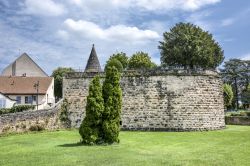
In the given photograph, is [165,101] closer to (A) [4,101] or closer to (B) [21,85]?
(A) [4,101]

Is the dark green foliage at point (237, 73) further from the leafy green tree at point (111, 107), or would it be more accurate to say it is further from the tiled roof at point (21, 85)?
the leafy green tree at point (111, 107)

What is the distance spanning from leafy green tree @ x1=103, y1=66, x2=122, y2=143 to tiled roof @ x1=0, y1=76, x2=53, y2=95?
26901mm

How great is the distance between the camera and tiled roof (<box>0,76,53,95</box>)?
45.1 meters

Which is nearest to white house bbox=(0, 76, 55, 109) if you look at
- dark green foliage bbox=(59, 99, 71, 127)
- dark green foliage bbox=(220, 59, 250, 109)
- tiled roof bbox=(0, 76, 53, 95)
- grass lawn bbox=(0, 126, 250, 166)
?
tiled roof bbox=(0, 76, 53, 95)

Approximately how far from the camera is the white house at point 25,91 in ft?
147

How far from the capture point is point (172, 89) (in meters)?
30.1

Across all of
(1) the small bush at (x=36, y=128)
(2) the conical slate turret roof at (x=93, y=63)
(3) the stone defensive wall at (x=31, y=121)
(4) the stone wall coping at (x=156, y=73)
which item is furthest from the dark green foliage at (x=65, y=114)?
(2) the conical slate turret roof at (x=93, y=63)

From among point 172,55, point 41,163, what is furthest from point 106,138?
point 172,55

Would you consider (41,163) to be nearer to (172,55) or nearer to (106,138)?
(106,138)

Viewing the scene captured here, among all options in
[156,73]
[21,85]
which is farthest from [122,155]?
[21,85]

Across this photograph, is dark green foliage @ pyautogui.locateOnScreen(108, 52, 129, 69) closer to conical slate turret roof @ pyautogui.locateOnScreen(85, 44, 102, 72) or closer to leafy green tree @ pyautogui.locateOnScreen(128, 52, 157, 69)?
leafy green tree @ pyautogui.locateOnScreen(128, 52, 157, 69)

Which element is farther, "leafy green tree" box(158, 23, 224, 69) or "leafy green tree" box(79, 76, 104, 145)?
"leafy green tree" box(158, 23, 224, 69)

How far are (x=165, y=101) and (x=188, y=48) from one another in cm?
1996

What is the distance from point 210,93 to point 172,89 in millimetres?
3562
